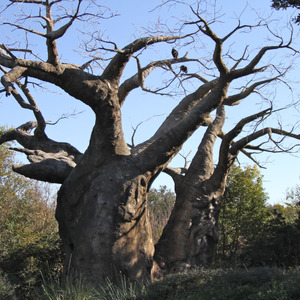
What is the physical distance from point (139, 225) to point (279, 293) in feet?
13.8

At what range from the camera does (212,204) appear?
10195mm

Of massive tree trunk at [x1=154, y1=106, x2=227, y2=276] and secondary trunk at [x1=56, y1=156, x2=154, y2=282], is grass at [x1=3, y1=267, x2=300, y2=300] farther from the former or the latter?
massive tree trunk at [x1=154, y1=106, x2=227, y2=276]

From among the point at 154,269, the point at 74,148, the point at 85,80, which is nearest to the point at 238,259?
the point at 154,269

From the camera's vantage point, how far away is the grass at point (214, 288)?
208 inches

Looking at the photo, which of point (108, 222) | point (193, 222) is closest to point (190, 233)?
point (193, 222)

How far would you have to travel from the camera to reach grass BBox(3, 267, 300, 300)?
5295mm

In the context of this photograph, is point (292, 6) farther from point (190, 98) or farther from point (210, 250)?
point (210, 250)

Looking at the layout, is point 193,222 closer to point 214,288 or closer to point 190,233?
point 190,233

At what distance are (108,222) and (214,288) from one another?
9.34 ft

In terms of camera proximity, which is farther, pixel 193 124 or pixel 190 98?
pixel 190 98

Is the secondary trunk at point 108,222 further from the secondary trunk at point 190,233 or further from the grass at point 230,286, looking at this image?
the grass at point 230,286

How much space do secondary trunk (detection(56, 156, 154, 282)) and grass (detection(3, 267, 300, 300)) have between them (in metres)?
0.63

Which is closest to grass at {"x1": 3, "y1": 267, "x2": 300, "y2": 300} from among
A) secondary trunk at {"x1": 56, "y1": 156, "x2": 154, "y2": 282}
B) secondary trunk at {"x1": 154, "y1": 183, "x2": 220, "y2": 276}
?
secondary trunk at {"x1": 56, "y1": 156, "x2": 154, "y2": 282}

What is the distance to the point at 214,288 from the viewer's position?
6105 mm
